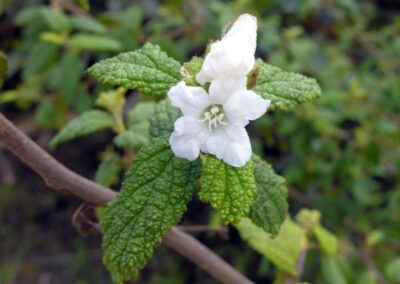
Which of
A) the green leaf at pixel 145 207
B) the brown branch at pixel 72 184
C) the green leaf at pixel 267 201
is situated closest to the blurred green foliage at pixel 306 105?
the brown branch at pixel 72 184

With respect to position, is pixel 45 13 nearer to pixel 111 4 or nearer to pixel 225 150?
pixel 111 4

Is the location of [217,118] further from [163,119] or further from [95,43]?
[95,43]

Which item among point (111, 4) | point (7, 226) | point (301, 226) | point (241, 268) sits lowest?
point (7, 226)

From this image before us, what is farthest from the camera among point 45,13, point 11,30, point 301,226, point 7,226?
A: point 7,226

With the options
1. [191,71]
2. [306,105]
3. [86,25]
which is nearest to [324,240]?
[191,71]

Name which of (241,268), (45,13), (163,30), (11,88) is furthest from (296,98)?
(11,88)

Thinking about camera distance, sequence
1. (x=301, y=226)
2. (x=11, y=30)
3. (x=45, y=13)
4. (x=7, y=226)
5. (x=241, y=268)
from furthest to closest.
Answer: (x=7, y=226), (x=11, y=30), (x=241, y=268), (x=45, y=13), (x=301, y=226)
